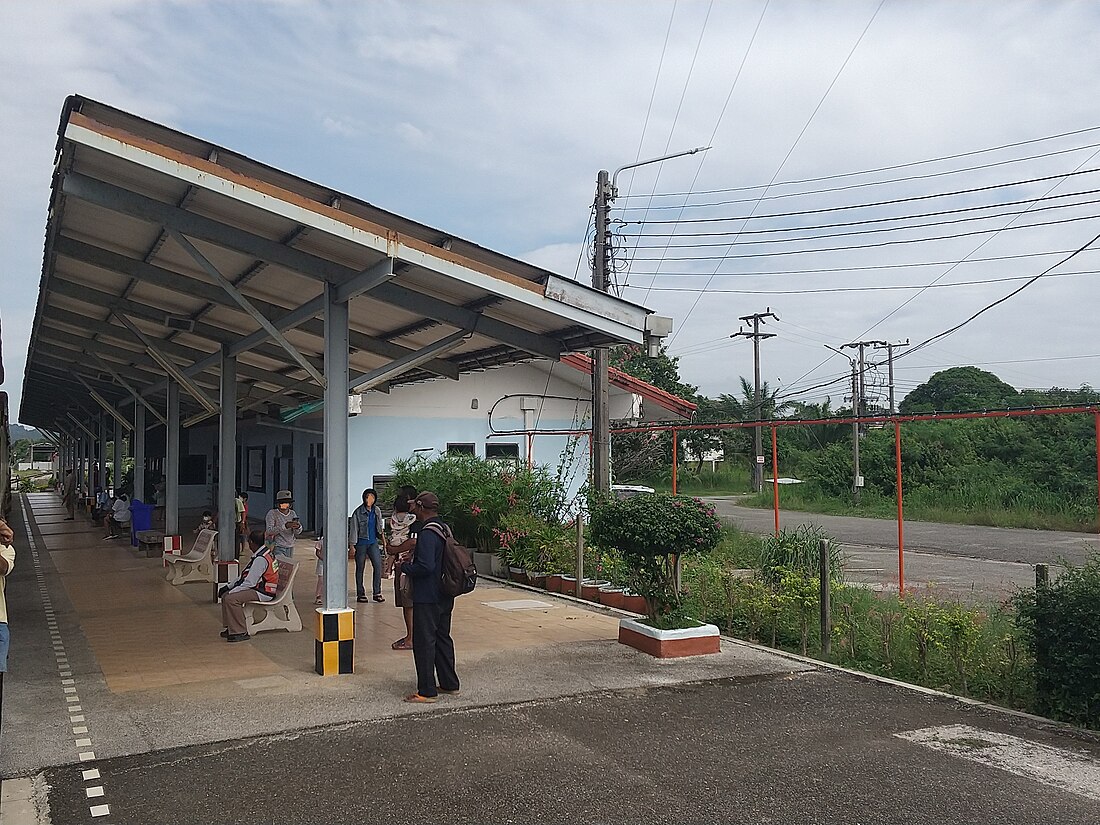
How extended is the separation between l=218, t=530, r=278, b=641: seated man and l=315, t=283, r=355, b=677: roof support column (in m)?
1.75

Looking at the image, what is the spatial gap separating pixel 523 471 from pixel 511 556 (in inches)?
59.0

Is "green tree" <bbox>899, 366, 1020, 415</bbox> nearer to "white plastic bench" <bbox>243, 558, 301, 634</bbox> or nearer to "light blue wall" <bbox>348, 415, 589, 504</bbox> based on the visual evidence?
"light blue wall" <bbox>348, 415, 589, 504</bbox>

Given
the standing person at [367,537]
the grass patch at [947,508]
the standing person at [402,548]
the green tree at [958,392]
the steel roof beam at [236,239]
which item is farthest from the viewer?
the green tree at [958,392]

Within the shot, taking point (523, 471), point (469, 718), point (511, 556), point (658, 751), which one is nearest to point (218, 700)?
point (469, 718)

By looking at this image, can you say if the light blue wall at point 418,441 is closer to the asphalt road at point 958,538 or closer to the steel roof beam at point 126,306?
the asphalt road at point 958,538

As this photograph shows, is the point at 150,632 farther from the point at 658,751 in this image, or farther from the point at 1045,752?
the point at 1045,752

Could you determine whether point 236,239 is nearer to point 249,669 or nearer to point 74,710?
point 249,669

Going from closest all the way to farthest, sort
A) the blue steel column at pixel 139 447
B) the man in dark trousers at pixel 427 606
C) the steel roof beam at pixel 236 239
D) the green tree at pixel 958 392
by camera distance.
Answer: the man in dark trousers at pixel 427 606 → the steel roof beam at pixel 236 239 → the blue steel column at pixel 139 447 → the green tree at pixel 958 392

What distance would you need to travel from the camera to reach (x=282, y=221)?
300 inches

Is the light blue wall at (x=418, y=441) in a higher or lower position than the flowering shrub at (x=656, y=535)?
higher

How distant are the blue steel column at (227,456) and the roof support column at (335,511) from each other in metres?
5.29

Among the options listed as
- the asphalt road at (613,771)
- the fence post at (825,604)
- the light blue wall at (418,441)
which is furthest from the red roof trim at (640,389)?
the asphalt road at (613,771)

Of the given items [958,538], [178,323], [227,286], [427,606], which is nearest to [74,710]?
[427,606]

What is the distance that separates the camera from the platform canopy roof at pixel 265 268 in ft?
23.2
